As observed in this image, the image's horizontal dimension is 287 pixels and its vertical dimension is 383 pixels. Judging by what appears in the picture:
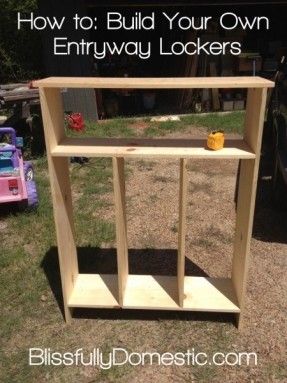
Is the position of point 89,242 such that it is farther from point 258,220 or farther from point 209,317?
point 258,220

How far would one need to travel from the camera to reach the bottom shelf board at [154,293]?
306 cm

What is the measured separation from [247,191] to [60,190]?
1.31 metres

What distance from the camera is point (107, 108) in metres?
9.30

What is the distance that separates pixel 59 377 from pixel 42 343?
0.33m

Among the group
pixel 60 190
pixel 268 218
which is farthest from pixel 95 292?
pixel 268 218

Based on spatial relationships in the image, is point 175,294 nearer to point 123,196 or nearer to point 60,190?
point 123,196

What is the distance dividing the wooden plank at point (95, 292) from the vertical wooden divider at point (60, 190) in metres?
0.06

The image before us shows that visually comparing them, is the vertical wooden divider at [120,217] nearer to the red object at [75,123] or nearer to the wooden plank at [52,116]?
the wooden plank at [52,116]

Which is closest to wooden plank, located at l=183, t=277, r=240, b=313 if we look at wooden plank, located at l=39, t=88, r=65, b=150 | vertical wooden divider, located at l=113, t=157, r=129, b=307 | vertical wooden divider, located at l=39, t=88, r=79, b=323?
vertical wooden divider, located at l=113, t=157, r=129, b=307

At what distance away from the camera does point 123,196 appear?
3.00m

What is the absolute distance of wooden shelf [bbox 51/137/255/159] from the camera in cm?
255

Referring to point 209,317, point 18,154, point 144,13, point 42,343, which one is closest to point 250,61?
point 144,13

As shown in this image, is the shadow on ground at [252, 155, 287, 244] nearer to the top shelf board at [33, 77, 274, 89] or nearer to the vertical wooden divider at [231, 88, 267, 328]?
the vertical wooden divider at [231, 88, 267, 328]

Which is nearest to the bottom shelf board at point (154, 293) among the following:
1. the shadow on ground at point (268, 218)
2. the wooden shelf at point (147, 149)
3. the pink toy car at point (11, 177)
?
the shadow on ground at point (268, 218)
